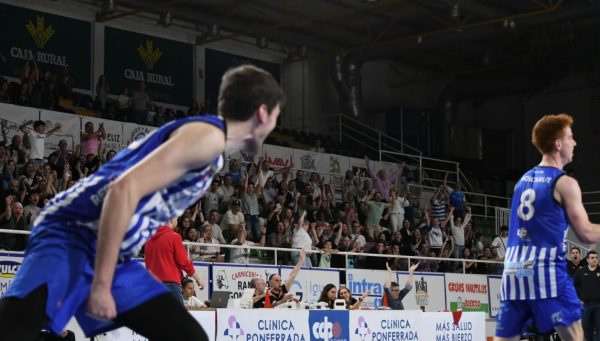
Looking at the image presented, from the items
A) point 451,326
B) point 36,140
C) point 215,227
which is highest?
point 36,140

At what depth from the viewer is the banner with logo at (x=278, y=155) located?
2370cm

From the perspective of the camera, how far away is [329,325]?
539 inches

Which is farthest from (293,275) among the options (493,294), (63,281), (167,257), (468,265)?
(63,281)

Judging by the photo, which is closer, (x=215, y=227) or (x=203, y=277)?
(x=203, y=277)

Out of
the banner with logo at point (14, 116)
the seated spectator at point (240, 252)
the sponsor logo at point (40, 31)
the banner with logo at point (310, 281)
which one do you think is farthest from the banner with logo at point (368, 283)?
the sponsor logo at point (40, 31)

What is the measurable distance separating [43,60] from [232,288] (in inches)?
429

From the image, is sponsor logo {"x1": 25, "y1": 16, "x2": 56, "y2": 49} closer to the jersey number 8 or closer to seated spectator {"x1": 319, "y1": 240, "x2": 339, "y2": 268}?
seated spectator {"x1": 319, "y1": 240, "x2": 339, "y2": 268}

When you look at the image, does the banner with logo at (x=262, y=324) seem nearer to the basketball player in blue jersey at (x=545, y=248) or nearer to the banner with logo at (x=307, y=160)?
the basketball player in blue jersey at (x=545, y=248)

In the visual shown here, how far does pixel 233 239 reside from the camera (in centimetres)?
1838

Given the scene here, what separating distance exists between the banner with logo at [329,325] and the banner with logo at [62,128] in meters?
8.32

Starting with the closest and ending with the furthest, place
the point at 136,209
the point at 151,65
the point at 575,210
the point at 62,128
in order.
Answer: the point at 136,209 → the point at 575,210 → the point at 62,128 → the point at 151,65

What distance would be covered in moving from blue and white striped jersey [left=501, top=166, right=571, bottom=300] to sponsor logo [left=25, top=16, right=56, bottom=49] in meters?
20.2

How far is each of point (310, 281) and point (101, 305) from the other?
14447 mm

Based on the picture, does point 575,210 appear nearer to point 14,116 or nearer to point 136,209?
point 136,209
